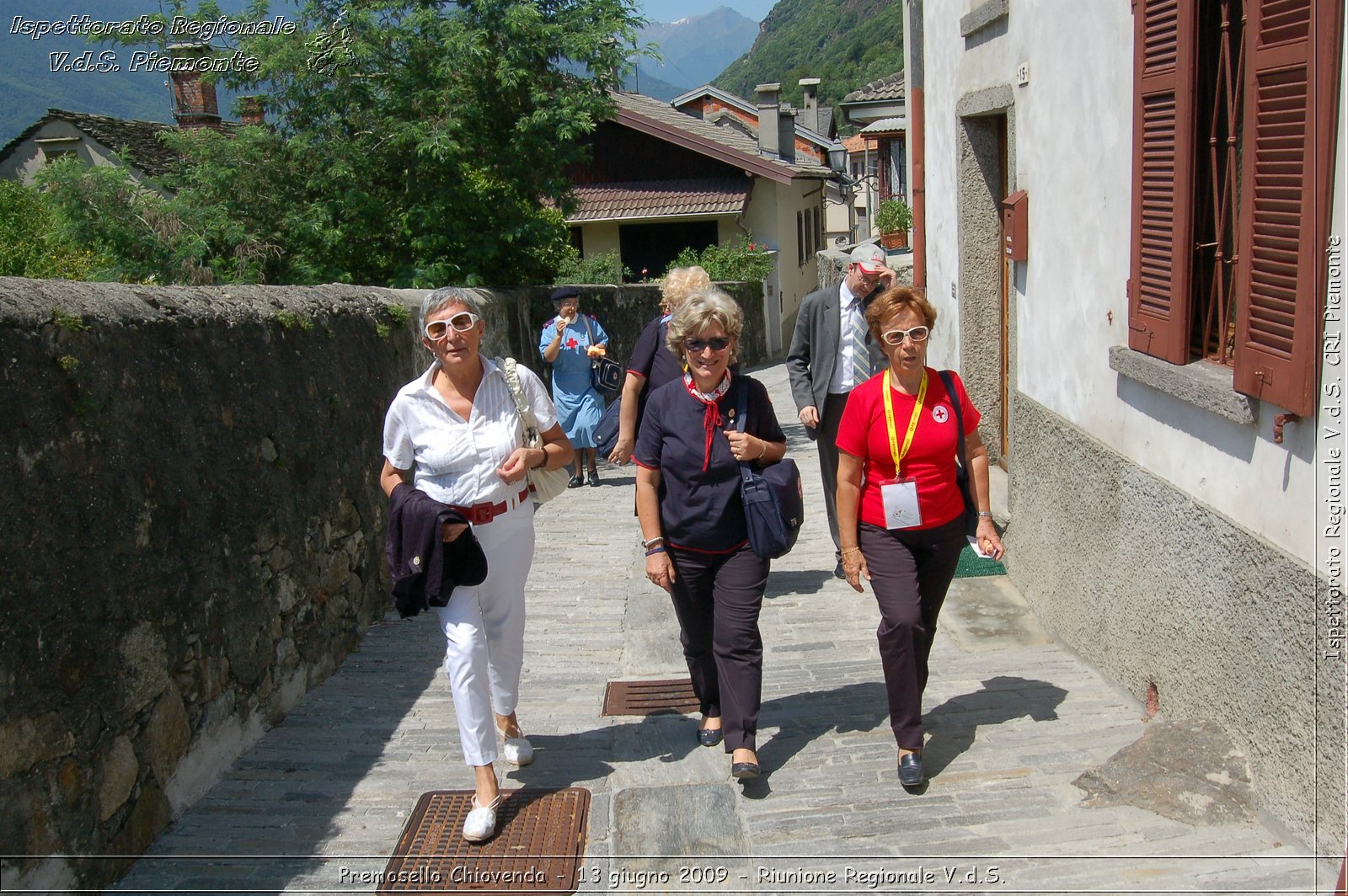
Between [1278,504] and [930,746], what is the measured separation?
5.29 feet

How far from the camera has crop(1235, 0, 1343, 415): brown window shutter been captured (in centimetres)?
313

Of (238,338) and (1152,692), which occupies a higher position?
(238,338)

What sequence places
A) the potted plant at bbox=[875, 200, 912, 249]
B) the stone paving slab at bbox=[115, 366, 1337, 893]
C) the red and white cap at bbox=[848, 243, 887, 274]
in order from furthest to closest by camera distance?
the potted plant at bbox=[875, 200, 912, 249] → the red and white cap at bbox=[848, 243, 887, 274] → the stone paving slab at bbox=[115, 366, 1337, 893]

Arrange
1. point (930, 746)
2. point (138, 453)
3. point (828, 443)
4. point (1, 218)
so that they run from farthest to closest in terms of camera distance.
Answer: point (1, 218), point (828, 443), point (930, 746), point (138, 453)

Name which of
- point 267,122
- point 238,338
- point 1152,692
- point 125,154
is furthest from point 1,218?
point 1152,692

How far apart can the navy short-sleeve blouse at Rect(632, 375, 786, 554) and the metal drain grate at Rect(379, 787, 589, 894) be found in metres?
1.04

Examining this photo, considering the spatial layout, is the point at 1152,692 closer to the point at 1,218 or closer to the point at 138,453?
the point at 138,453

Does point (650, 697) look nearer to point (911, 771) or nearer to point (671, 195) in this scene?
point (911, 771)

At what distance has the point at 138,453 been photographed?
3.88 metres

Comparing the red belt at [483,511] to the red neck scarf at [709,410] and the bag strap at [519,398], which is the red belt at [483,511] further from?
the red neck scarf at [709,410]

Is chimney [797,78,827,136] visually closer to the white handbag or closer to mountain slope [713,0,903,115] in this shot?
mountain slope [713,0,903,115]

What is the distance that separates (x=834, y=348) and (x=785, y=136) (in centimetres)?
2585

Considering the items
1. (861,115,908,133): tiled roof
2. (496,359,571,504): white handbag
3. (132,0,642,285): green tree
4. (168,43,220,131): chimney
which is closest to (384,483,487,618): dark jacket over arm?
(496,359,571,504): white handbag

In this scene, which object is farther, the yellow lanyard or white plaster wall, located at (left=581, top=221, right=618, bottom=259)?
white plaster wall, located at (left=581, top=221, right=618, bottom=259)
